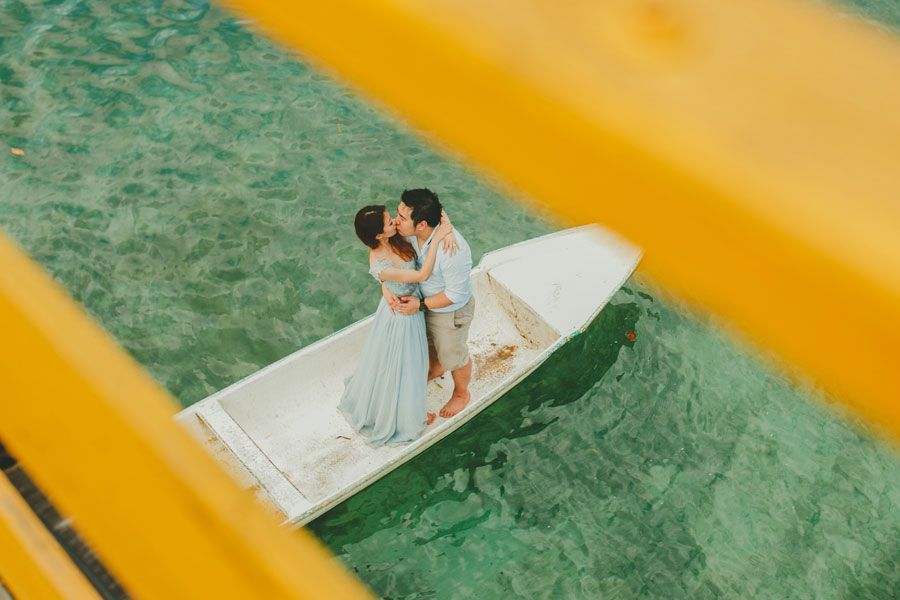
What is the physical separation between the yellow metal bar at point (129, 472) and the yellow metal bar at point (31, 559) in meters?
0.14

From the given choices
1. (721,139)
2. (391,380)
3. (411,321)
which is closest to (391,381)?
(391,380)

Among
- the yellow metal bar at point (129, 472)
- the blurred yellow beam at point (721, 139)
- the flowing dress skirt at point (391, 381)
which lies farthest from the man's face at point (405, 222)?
the blurred yellow beam at point (721, 139)

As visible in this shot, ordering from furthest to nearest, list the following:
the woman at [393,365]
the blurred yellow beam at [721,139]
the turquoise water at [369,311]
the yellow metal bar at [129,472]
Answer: the turquoise water at [369,311] < the woman at [393,365] < the yellow metal bar at [129,472] < the blurred yellow beam at [721,139]

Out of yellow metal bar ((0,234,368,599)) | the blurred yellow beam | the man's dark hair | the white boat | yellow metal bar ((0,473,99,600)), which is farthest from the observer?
the white boat

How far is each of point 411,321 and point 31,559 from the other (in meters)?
3.10

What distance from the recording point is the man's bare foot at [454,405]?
15.0 ft

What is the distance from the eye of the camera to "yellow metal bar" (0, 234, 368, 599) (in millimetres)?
678

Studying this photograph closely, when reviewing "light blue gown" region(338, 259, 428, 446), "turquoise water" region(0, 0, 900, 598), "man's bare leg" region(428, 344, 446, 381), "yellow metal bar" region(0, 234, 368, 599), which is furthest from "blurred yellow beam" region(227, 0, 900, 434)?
"man's bare leg" region(428, 344, 446, 381)

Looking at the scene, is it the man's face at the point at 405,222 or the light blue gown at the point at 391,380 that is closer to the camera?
the man's face at the point at 405,222

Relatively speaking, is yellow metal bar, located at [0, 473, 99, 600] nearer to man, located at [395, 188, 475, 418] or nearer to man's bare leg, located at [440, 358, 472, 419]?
man, located at [395, 188, 475, 418]

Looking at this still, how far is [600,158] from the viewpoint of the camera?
1.65 feet

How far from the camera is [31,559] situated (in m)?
1.03

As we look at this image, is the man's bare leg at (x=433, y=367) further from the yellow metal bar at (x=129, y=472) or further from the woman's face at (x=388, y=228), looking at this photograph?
the yellow metal bar at (x=129, y=472)

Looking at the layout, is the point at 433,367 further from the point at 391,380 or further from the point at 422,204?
the point at 422,204
